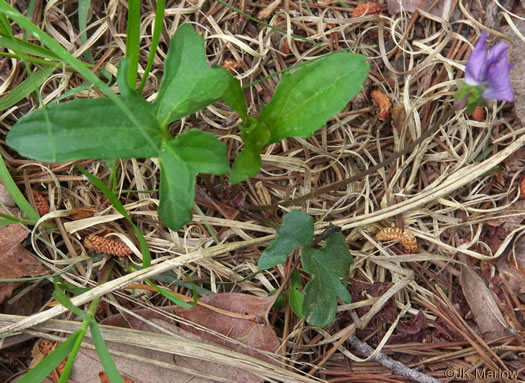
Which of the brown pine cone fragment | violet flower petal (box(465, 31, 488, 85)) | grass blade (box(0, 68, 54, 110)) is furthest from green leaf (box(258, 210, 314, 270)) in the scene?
grass blade (box(0, 68, 54, 110))

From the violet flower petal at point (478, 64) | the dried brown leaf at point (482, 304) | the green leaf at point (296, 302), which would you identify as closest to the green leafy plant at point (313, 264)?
the green leaf at point (296, 302)

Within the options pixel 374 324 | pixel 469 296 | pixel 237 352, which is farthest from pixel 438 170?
pixel 237 352

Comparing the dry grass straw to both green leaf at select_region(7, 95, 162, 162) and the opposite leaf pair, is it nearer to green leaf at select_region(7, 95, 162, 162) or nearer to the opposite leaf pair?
the opposite leaf pair

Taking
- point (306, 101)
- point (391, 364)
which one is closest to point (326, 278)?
point (391, 364)

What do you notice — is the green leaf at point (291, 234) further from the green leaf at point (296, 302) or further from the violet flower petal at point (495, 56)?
the violet flower petal at point (495, 56)

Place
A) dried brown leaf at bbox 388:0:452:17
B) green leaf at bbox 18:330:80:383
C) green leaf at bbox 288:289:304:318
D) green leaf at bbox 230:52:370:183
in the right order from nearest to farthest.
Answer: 1. green leaf at bbox 230:52:370:183
2. green leaf at bbox 18:330:80:383
3. green leaf at bbox 288:289:304:318
4. dried brown leaf at bbox 388:0:452:17

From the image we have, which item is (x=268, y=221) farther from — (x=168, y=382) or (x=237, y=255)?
(x=168, y=382)

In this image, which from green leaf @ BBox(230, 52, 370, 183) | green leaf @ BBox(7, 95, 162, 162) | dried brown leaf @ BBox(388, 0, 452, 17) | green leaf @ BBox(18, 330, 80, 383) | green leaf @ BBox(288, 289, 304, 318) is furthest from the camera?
dried brown leaf @ BBox(388, 0, 452, 17)
